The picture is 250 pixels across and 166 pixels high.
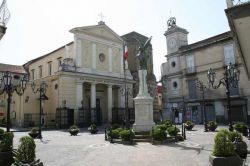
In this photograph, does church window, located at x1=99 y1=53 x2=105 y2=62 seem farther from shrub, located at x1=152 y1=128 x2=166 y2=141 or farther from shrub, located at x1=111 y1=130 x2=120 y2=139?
shrub, located at x1=152 y1=128 x2=166 y2=141

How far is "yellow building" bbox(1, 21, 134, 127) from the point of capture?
32.4 meters

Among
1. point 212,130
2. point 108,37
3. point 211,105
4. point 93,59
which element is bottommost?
point 212,130

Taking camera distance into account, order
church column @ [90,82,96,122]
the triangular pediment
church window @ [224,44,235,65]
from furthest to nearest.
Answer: the triangular pediment, church column @ [90,82,96,122], church window @ [224,44,235,65]

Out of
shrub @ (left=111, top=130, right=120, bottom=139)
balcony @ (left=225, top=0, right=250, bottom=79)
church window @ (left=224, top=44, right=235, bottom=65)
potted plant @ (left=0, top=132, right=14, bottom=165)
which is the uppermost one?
church window @ (left=224, top=44, right=235, bottom=65)

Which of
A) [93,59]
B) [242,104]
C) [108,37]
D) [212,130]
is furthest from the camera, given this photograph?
[108,37]

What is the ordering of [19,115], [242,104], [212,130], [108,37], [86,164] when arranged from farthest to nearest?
[108,37]
[19,115]
[242,104]
[212,130]
[86,164]

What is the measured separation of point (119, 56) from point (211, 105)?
16735mm

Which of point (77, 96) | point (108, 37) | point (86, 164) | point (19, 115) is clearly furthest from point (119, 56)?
point (86, 164)

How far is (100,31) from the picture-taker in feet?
126

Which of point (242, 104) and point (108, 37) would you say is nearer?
point (242, 104)

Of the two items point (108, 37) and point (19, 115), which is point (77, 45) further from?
point (19, 115)

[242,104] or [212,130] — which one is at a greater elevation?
[242,104]

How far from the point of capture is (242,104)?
101ft

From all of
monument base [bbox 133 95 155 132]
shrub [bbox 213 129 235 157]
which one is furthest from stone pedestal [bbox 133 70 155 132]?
shrub [bbox 213 129 235 157]
